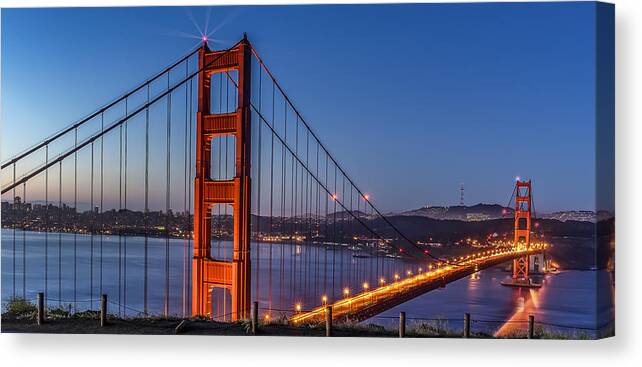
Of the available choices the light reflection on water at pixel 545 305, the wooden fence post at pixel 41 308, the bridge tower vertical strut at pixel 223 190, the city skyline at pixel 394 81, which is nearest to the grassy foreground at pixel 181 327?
the wooden fence post at pixel 41 308

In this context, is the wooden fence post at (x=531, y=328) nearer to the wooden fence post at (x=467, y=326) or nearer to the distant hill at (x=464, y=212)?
the wooden fence post at (x=467, y=326)

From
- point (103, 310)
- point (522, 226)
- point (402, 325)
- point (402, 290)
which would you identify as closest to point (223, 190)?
point (103, 310)

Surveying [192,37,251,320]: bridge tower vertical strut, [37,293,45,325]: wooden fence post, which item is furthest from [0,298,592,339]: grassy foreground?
[192,37,251,320]: bridge tower vertical strut

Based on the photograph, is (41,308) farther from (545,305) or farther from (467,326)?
(545,305)

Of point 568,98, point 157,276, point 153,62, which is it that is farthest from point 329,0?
point 157,276

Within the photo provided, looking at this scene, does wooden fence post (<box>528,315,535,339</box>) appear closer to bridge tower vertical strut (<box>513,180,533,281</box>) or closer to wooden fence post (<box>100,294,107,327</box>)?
bridge tower vertical strut (<box>513,180,533,281</box>)

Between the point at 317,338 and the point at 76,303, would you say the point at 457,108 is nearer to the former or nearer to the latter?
the point at 317,338

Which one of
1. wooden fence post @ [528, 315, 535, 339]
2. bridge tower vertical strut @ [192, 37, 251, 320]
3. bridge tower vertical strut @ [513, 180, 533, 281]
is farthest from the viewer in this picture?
bridge tower vertical strut @ [513, 180, 533, 281]
